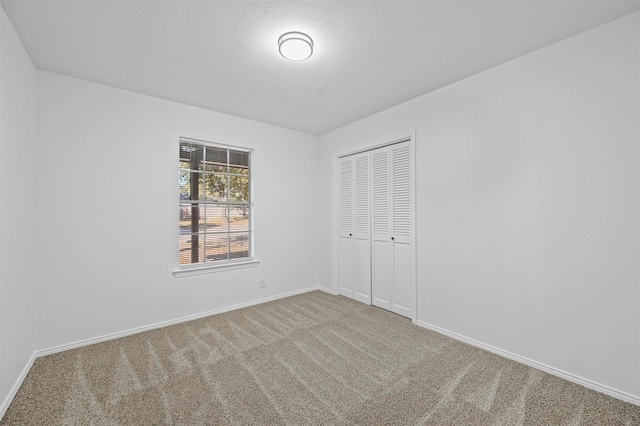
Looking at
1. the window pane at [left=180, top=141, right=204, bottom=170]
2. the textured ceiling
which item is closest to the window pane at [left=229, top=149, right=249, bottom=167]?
the window pane at [left=180, top=141, right=204, bottom=170]

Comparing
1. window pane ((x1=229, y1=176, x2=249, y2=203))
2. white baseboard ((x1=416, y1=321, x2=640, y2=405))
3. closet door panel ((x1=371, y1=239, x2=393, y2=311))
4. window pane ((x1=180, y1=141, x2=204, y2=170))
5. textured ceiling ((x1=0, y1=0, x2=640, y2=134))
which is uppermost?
textured ceiling ((x1=0, y1=0, x2=640, y2=134))

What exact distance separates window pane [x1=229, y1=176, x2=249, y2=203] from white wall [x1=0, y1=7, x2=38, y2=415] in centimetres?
192

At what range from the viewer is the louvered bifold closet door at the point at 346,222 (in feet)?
13.8

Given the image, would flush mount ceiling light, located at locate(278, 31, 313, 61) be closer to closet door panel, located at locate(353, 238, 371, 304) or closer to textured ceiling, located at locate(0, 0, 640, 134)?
textured ceiling, located at locate(0, 0, 640, 134)

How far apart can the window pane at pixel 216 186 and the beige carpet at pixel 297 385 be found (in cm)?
165

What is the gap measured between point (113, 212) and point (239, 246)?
1519 millimetres

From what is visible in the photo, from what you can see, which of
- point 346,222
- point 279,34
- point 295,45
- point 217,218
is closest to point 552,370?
point 346,222

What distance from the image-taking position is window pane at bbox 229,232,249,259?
12.7 feet

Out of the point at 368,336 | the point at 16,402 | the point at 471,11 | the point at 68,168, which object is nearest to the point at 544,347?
the point at 368,336

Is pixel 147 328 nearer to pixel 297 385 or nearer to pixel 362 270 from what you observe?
pixel 297 385

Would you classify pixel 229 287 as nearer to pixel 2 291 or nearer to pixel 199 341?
pixel 199 341

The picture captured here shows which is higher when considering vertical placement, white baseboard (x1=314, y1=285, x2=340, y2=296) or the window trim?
the window trim

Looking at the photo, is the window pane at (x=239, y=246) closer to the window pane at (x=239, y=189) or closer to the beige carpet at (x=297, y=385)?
the window pane at (x=239, y=189)

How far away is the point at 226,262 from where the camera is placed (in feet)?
12.2
